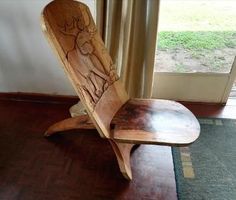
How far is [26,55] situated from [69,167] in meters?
0.87

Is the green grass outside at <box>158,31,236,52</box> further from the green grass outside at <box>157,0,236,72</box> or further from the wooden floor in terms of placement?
the wooden floor

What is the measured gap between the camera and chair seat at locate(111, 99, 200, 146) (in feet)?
3.37

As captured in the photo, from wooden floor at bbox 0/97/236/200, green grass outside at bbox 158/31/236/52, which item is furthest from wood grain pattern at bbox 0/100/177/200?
green grass outside at bbox 158/31/236/52

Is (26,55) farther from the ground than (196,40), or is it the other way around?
(196,40)

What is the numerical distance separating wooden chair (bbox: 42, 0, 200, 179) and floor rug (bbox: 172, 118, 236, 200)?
325 mm

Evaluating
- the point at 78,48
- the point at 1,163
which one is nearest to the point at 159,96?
the point at 78,48

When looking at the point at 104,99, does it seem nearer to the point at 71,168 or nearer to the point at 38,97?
the point at 71,168

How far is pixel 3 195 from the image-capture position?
117 centimetres

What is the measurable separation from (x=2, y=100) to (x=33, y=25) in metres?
0.75

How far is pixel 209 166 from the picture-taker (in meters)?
1.33

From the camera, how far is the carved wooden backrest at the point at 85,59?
0.97 m

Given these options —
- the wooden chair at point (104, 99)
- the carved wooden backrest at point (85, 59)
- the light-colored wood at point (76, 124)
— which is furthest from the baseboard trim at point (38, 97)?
the carved wooden backrest at point (85, 59)

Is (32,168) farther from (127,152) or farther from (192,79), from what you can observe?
(192,79)

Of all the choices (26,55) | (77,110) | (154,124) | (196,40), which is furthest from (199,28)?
(26,55)
